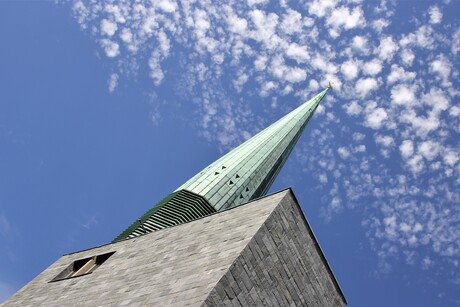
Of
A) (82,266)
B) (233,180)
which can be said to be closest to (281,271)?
(82,266)

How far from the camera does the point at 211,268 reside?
1339 centimetres

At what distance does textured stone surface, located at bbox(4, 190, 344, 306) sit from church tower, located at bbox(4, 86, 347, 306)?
0.09 feet

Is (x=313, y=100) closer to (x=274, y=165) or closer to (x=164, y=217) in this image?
(x=274, y=165)

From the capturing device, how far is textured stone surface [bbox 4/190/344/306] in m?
13.1

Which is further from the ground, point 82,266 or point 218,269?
point 82,266

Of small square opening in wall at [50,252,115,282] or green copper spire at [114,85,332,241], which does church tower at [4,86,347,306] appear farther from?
green copper spire at [114,85,332,241]

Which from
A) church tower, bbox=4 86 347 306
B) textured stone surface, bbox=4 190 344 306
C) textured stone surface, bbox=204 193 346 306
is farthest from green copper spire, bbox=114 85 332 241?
textured stone surface, bbox=204 193 346 306

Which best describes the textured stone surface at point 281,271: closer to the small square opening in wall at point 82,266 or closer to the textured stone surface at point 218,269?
the textured stone surface at point 218,269

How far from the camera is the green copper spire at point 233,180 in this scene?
26.8 metres

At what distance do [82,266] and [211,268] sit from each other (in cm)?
774

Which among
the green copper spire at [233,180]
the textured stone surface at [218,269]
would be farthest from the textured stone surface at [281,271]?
the green copper spire at [233,180]

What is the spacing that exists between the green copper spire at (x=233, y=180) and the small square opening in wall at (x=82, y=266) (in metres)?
4.59

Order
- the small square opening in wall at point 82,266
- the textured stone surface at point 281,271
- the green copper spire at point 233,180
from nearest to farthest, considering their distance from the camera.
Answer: the textured stone surface at point 281,271
the small square opening in wall at point 82,266
the green copper spire at point 233,180

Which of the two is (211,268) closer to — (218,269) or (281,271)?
(218,269)
